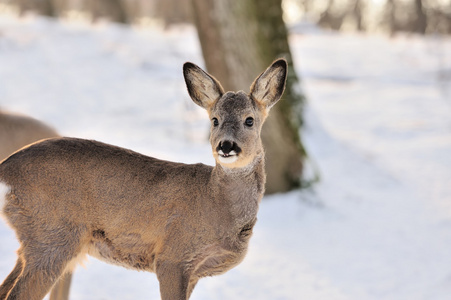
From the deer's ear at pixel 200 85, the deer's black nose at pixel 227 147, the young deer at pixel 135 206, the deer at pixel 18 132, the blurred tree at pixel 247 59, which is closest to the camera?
the deer's black nose at pixel 227 147

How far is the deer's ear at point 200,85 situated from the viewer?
481 cm

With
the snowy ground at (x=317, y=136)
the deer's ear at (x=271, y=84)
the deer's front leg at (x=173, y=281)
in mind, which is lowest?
the snowy ground at (x=317, y=136)

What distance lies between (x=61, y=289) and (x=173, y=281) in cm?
134

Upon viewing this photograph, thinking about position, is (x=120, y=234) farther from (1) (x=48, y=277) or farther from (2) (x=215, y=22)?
(2) (x=215, y=22)

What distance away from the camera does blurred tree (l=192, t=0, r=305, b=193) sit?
9375 millimetres

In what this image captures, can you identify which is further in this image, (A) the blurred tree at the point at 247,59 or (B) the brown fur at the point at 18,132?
(A) the blurred tree at the point at 247,59

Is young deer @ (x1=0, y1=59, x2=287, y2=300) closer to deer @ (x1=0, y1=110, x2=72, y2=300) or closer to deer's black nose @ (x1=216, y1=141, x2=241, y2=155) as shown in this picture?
deer's black nose @ (x1=216, y1=141, x2=241, y2=155)

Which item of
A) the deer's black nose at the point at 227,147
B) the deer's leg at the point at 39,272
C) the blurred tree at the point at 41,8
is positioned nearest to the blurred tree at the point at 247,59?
the deer's black nose at the point at 227,147

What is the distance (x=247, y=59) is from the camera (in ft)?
31.1

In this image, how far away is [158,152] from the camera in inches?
406

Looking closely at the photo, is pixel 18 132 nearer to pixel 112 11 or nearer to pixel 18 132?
pixel 18 132

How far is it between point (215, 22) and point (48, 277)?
5766 mm

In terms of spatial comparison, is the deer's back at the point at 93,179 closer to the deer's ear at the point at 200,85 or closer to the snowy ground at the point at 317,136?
the deer's ear at the point at 200,85

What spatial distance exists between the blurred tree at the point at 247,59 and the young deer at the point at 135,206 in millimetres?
4569
